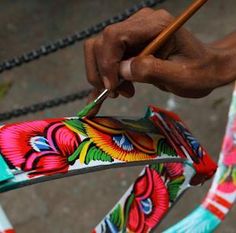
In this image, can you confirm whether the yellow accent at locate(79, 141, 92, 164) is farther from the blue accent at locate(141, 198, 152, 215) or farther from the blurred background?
the blurred background

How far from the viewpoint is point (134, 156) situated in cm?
74

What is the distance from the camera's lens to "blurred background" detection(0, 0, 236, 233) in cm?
166

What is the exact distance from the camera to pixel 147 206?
0.92 meters

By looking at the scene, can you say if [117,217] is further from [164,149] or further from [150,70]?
[150,70]

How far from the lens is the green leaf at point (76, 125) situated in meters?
0.71

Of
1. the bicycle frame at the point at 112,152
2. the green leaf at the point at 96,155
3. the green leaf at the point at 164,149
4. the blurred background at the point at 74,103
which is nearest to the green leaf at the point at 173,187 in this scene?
the bicycle frame at the point at 112,152

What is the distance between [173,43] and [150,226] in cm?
30

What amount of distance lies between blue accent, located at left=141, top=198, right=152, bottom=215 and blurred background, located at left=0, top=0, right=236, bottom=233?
674mm

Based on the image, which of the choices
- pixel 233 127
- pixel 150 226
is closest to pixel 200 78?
pixel 150 226

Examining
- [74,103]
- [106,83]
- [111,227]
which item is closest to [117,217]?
[111,227]

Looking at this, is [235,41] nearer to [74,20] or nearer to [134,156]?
[134,156]

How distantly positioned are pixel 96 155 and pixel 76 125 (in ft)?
0.15

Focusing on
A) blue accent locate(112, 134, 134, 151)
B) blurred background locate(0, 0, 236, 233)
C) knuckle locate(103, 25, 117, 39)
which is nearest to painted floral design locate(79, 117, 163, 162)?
blue accent locate(112, 134, 134, 151)

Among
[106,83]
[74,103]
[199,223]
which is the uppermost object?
[106,83]
